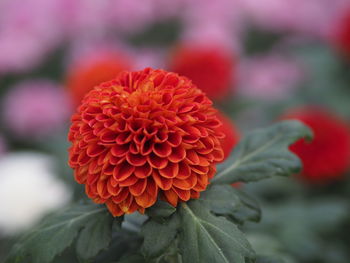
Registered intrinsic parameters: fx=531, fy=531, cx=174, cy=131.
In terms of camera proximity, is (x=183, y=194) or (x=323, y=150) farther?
(x=323, y=150)

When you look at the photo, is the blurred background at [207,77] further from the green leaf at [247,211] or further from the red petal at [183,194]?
the red petal at [183,194]

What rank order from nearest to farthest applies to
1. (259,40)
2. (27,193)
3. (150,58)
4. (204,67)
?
(27,193), (204,67), (150,58), (259,40)

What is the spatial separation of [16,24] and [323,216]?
2650mm

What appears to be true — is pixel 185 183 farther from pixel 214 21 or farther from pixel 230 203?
pixel 214 21

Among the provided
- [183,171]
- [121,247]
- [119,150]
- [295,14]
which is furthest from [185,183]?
[295,14]

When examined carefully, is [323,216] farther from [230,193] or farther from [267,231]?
[230,193]

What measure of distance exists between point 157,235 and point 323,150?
1.37 meters

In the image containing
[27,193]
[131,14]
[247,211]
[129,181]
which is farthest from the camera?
[131,14]

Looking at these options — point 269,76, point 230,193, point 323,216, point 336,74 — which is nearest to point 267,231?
point 323,216

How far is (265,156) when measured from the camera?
3.93ft

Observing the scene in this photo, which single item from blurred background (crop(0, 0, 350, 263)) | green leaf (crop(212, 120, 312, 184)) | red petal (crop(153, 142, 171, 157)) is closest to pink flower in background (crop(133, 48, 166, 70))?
blurred background (crop(0, 0, 350, 263))

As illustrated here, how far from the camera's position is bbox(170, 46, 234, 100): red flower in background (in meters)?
2.73

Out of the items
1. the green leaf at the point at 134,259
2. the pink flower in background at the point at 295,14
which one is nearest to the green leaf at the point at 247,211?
the green leaf at the point at 134,259

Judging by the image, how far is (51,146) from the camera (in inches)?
112
